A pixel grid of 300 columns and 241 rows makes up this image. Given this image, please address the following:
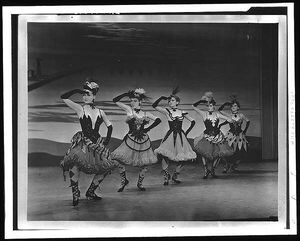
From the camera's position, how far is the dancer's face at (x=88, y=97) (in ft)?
3.69

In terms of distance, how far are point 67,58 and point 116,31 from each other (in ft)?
0.52

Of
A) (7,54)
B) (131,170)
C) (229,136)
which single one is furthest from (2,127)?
(229,136)

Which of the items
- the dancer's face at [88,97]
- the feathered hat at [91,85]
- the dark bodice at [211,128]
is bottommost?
the dark bodice at [211,128]

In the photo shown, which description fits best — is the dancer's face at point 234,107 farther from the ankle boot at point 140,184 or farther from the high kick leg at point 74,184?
the high kick leg at point 74,184

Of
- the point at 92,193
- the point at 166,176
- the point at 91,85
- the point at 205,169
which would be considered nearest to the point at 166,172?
the point at 166,176

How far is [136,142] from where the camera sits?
1138 mm

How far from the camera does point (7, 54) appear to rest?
3.71 feet

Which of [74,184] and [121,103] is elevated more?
[121,103]

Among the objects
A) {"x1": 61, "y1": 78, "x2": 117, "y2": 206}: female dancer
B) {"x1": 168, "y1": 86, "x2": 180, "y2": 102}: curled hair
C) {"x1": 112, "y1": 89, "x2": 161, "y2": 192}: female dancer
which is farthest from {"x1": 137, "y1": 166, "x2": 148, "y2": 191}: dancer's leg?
{"x1": 168, "y1": 86, "x2": 180, "y2": 102}: curled hair

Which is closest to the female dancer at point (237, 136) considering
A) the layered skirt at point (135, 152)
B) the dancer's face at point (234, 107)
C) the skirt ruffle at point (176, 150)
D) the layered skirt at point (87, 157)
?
the dancer's face at point (234, 107)

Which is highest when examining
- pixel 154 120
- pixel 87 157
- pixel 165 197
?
pixel 154 120

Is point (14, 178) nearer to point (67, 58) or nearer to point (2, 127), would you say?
point (2, 127)

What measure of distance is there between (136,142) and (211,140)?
0.71 ft

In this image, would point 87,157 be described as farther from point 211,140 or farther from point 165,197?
point 211,140
